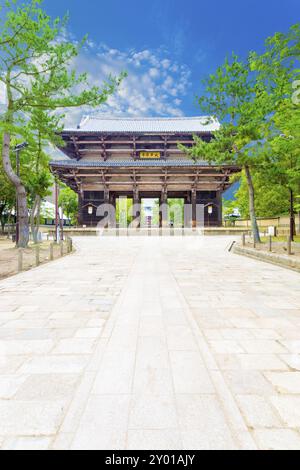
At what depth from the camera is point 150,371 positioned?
233 cm

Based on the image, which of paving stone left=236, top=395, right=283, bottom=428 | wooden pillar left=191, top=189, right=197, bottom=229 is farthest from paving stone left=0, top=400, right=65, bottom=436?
wooden pillar left=191, top=189, right=197, bottom=229

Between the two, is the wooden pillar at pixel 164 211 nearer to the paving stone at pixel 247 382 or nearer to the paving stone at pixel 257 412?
the paving stone at pixel 247 382

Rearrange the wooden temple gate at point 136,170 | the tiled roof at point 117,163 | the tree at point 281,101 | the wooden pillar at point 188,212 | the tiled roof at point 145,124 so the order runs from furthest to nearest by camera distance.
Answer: the tiled roof at point 145,124, the wooden pillar at point 188,212, the wooden temple gate at point 136,170, the tiled roof at point 117,163, the tree at point 281,101

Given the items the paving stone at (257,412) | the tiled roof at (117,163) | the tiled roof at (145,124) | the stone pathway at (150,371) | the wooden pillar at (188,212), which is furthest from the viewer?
the tiled roof at (145,124)

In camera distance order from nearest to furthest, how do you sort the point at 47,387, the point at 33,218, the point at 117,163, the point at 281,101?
the point at 47,387 → the point at 281,101 → the point at 33,218 → the point at 117,163

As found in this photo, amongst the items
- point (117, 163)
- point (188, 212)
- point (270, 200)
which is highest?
point (117, 163)

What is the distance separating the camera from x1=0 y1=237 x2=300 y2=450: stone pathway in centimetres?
163

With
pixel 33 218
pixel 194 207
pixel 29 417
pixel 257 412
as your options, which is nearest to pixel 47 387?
pixel 29 417

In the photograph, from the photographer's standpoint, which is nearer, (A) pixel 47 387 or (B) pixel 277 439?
(B) pixel 277 439

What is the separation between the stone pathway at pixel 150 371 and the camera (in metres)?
1.63

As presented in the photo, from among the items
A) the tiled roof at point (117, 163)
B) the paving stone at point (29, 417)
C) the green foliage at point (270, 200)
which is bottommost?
the paving stone at point (29, 417)

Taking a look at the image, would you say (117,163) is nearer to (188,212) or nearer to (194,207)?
(188,212)

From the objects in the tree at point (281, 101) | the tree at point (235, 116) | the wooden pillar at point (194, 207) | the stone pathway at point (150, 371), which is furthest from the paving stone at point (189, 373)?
the wooden pillar at point (194, 207)

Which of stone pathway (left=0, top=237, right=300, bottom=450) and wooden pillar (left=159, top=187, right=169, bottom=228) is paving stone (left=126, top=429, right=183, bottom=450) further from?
wooden pillar (left=159, top=187, right=169, bottom=228)
